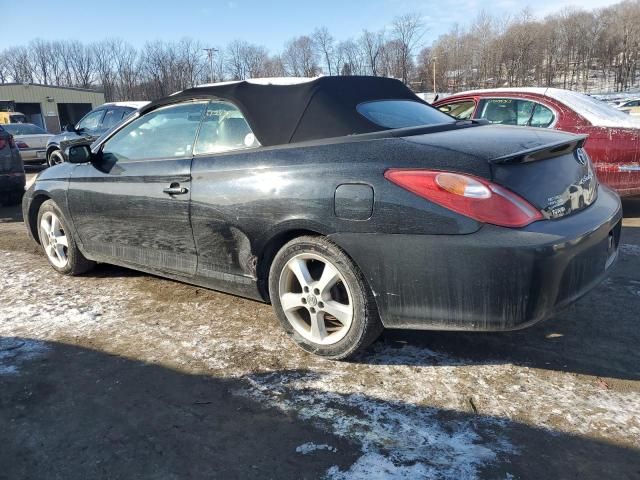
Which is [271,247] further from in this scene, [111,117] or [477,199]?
[111,117]

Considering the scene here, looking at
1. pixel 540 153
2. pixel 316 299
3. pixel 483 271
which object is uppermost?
pixel 540 153

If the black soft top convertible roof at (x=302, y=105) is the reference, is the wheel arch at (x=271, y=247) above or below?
below

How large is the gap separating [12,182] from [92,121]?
14.6 feet

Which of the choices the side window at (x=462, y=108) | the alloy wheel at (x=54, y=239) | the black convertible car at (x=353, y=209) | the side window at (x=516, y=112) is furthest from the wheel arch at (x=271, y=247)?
the side window at (x=462, y=108)

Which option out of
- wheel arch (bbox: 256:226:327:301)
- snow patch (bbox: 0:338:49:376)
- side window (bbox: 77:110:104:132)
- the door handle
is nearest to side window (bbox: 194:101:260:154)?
the door handle

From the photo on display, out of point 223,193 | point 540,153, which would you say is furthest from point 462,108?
point 223,193

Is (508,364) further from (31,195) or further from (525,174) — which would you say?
(31,195)

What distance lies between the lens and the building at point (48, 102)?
156 ft

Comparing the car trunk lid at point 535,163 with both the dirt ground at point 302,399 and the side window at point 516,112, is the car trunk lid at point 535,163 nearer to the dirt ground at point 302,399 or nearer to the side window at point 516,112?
the dirt ground at point 302,399

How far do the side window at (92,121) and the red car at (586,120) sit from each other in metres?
8.53

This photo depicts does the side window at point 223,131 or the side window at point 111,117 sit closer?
the side window at point 223,131

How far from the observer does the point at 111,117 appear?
11.2 m

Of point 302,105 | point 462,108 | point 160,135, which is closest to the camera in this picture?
point 302,105

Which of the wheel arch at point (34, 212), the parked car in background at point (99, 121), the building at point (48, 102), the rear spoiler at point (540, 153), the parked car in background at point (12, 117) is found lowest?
the wheel arch at point (34, 212)
